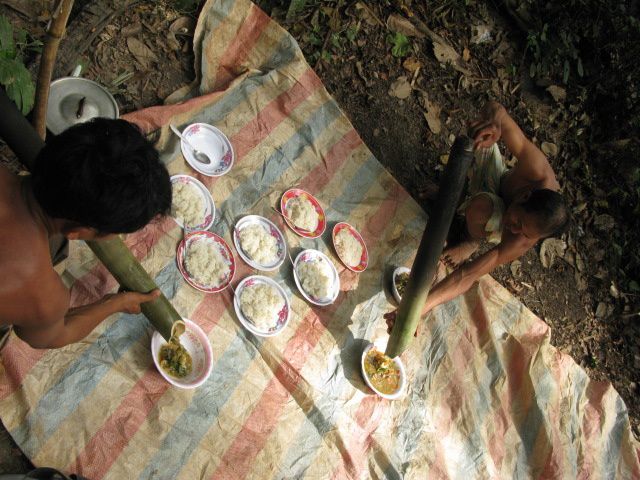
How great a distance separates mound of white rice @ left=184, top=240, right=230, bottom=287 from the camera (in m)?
3.10

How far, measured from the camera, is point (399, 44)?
5254 millimetres

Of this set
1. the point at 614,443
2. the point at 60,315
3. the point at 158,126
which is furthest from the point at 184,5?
the point at 614,443

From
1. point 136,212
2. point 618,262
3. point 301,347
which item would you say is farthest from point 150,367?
point 618,262

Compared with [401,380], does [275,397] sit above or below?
below

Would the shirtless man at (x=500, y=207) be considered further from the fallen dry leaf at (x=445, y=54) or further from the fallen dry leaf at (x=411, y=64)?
the fallen dry leaf at (x=445, y=54)

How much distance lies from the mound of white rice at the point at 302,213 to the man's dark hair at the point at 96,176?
1.93 meters

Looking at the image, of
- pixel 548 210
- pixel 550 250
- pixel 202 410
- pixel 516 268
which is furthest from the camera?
pixel 550 250

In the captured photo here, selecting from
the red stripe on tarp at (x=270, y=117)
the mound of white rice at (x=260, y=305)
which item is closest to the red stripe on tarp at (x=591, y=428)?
the mound of white rice at (x=260, y=305)

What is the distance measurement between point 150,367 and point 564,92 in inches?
242

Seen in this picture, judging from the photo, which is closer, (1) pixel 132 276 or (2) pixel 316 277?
(1) pixel 132 276

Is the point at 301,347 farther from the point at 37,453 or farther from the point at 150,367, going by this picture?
the point at 37,453

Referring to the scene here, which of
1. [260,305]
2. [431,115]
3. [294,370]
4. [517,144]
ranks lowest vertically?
[294,370]

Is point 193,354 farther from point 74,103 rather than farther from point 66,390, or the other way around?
point 74,103

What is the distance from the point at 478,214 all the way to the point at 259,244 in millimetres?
1982
